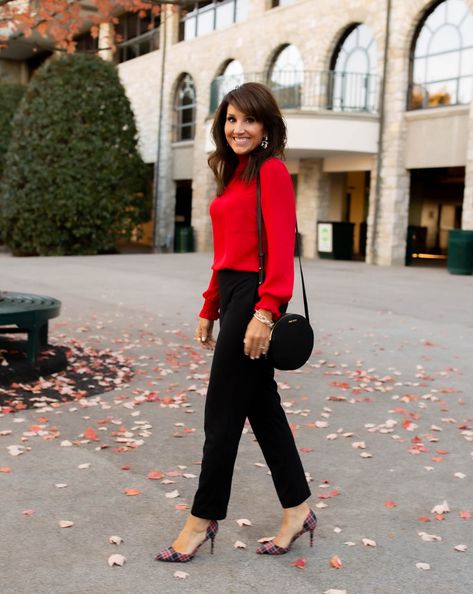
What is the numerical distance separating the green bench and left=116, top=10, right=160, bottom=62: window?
995 inches

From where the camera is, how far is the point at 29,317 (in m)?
5.80

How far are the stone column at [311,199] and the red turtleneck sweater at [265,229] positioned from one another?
2039 cm

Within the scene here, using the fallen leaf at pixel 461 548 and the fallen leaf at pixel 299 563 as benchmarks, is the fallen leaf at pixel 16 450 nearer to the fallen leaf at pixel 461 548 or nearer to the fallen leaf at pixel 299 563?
the fallen leaf at pixel 299 563

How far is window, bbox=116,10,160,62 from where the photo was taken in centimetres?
2989

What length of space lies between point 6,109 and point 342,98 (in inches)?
521

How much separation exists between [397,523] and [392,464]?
2.90ft

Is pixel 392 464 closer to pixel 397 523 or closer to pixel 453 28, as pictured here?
pixel 397 523

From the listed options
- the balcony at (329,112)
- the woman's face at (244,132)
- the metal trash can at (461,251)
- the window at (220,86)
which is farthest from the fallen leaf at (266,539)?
the window at (220,86)

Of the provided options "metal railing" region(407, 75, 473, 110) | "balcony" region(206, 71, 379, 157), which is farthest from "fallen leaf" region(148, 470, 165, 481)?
"metal railing" region(407, 75, 473, 110)

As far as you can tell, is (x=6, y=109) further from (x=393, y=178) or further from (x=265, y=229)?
(x=265, y=229)

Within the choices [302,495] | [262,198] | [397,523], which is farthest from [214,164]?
[397,523]

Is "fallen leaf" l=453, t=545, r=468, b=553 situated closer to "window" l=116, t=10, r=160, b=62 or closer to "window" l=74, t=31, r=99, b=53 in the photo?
"window" l=116, t=10, r=160, b=62

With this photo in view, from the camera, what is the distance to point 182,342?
27.3 feet

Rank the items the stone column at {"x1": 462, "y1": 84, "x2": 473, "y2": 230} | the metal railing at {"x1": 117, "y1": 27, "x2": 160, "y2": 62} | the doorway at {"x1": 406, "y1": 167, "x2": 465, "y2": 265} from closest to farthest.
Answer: the stone column at {"x1": 462, "y1": 84, "x2": 473, "y2": 230} < the doorway at {"x1": 406, "y1": 167, "x2": 465, "y2": 265} < the metal railing at {"x1": 117, "y1": 27, "x2": 160, "y2": 62}
